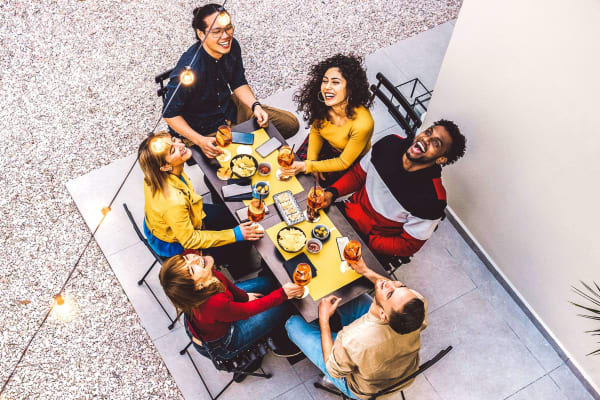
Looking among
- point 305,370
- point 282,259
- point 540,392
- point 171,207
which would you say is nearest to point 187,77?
point 171,207

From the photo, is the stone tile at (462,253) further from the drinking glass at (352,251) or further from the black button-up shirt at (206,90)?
the black button-up shirt at (206,90)

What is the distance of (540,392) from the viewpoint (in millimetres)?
3324

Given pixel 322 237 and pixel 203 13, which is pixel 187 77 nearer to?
pixel 203 13

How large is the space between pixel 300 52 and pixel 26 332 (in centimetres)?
345

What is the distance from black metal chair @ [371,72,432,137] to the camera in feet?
10.9

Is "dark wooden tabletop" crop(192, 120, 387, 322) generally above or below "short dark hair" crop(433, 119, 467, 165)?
below

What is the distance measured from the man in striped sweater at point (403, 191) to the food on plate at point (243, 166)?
515mm

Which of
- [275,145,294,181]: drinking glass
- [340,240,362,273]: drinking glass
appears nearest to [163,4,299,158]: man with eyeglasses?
[275,145,294,181]: drinking glass

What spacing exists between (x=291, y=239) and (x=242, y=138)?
86cm

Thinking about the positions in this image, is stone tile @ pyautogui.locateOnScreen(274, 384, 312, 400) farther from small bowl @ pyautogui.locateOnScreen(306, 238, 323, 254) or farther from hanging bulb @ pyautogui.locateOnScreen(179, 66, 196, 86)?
hanging bulb @ pyautogui.locateOnScreen(179, 66, 196, 86)

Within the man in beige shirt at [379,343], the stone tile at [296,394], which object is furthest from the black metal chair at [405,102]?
the stone tile at [296,394]

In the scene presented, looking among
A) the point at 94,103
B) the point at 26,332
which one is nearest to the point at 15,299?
the point at 26,332

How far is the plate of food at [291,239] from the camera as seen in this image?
112 inches

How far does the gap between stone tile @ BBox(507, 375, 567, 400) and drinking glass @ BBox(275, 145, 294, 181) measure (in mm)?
2145
